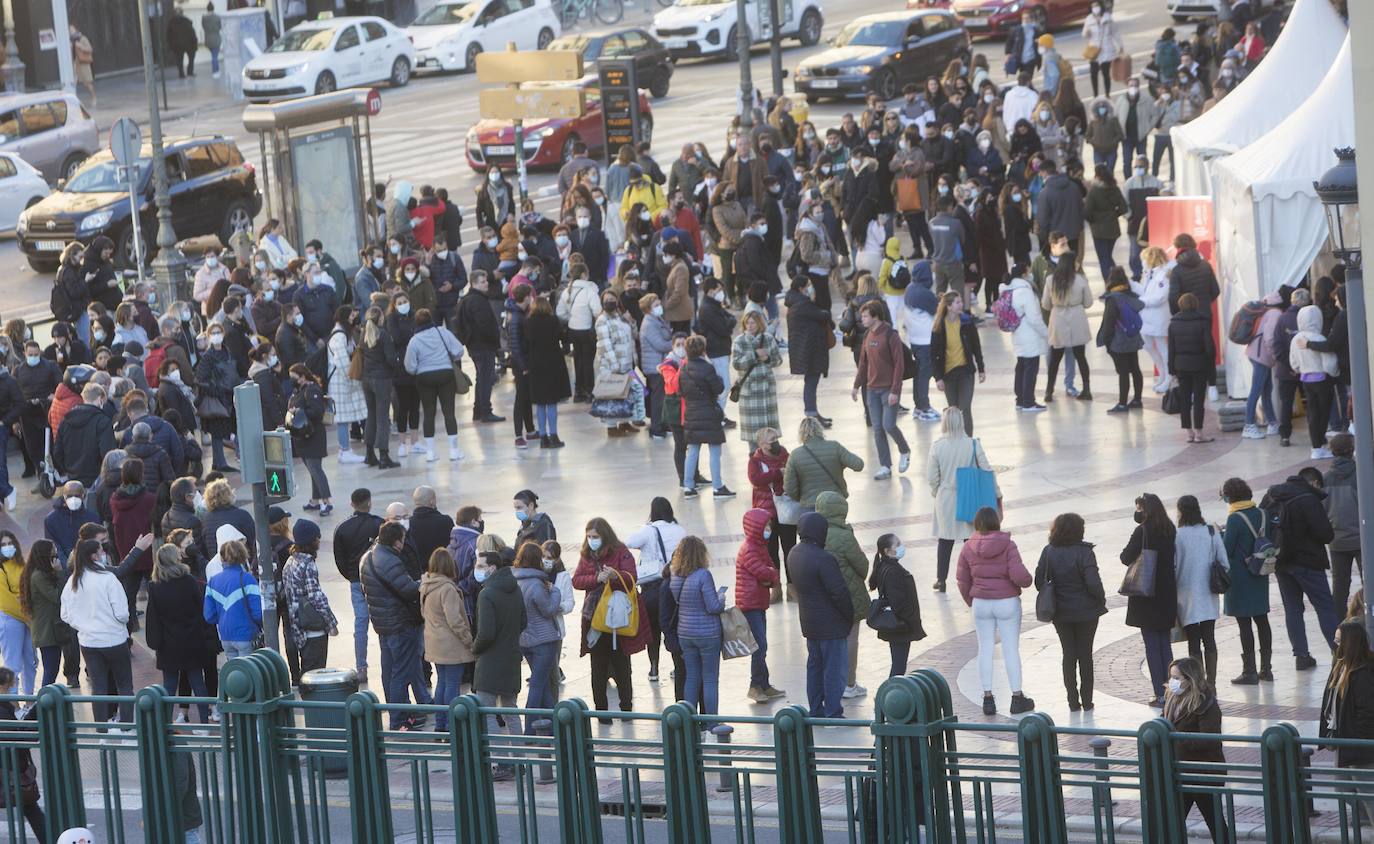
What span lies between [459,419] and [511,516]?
162 inches

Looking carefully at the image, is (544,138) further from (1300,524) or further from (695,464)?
(1300,524)

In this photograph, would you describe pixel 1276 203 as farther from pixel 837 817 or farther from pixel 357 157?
pixel 357 157

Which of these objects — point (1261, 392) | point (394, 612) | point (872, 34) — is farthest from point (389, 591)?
point (872, 34)

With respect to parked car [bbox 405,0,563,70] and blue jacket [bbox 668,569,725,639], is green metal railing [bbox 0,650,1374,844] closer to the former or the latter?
blue jacket [bbox 668,569,725,639]

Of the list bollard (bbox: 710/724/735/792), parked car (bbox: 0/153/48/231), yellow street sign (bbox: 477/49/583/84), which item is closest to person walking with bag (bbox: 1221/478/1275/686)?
bollard (bbox: 710/724/735/792)

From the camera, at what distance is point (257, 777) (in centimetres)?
1055

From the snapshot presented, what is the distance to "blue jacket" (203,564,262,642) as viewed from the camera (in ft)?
48.8

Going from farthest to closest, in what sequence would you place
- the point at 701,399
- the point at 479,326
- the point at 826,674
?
the point at 479,326, the point at 701,399, the point at 826,674

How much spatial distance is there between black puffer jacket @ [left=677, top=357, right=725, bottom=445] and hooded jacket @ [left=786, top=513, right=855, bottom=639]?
5345 millimetres

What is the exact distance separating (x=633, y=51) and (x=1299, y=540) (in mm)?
28876

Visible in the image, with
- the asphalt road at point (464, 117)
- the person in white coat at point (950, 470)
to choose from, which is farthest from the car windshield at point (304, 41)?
the person in white coat at point (950, 470)

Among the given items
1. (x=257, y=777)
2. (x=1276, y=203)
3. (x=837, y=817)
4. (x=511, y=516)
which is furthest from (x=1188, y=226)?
(x=257, y=777)

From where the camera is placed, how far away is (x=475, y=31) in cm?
4759

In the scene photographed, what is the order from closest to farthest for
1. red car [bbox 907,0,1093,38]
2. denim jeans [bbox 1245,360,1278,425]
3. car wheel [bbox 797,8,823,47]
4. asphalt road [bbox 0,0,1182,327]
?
1. denim jeans [bbox 1245,360,1278,425]
2. asphalt road [bbox 0,0,1182,327]
3. red car [bbox 907,0,1093,38]
4. car wheel [bbox 797,8,823,47]
